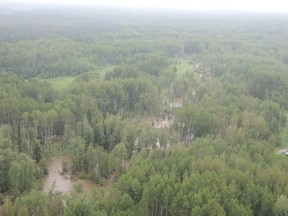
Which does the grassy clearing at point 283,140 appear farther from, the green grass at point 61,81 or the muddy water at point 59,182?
the green grass at point 61,81

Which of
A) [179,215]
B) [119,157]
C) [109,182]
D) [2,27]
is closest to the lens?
[179,215]

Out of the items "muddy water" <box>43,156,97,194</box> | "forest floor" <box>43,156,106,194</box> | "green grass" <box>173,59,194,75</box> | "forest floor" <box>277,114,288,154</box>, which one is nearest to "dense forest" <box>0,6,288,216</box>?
"forest floor" <box>277,114,288,154</box>

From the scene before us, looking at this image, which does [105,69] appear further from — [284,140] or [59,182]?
[59,182]

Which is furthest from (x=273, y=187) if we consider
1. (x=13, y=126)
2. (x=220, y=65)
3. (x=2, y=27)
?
(x=2, y=27)

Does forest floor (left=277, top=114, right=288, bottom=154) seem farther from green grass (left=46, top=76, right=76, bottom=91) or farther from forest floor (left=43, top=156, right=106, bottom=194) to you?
green grass (left=46, top=76, right=76, bottom=91)

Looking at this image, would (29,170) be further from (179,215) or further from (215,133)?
(215,133)

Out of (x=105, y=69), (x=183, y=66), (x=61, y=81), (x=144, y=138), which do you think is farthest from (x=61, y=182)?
(x=183, y=66)
